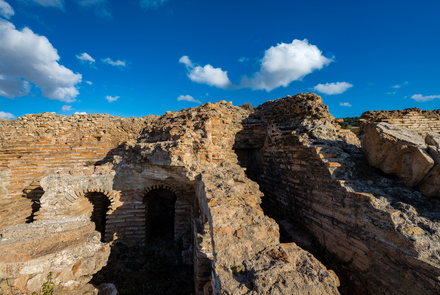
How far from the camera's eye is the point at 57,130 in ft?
19.8

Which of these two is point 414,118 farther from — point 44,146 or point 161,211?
point 44,146

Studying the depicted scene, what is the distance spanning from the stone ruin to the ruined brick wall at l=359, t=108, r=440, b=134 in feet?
18.0

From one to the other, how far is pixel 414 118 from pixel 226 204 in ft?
34.1

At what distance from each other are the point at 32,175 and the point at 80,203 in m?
2.35

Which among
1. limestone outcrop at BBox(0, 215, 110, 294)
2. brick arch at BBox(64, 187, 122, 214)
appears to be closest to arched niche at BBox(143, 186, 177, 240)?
brick arch at BBox(64, 187, 122, 214)

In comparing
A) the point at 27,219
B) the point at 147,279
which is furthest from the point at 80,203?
the point at 147,279

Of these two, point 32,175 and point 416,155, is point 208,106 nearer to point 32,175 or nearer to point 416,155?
point 416,155

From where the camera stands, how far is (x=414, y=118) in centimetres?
804

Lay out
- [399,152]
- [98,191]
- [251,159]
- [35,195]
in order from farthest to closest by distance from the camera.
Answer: [251,159], [35,195], [98,191], [399,152]

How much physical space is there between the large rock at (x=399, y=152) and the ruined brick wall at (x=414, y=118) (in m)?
5.96

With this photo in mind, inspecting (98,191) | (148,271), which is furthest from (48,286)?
(98,191)

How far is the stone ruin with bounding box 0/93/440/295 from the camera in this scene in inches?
Answer: 82.6

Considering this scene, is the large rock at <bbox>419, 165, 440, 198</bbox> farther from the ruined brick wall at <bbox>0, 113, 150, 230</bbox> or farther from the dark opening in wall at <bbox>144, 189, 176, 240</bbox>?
the ruined brick wall at <bbox>0, 113, 150, 230</bbox>

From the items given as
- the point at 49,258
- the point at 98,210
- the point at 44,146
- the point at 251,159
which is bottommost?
the point at 98,210
